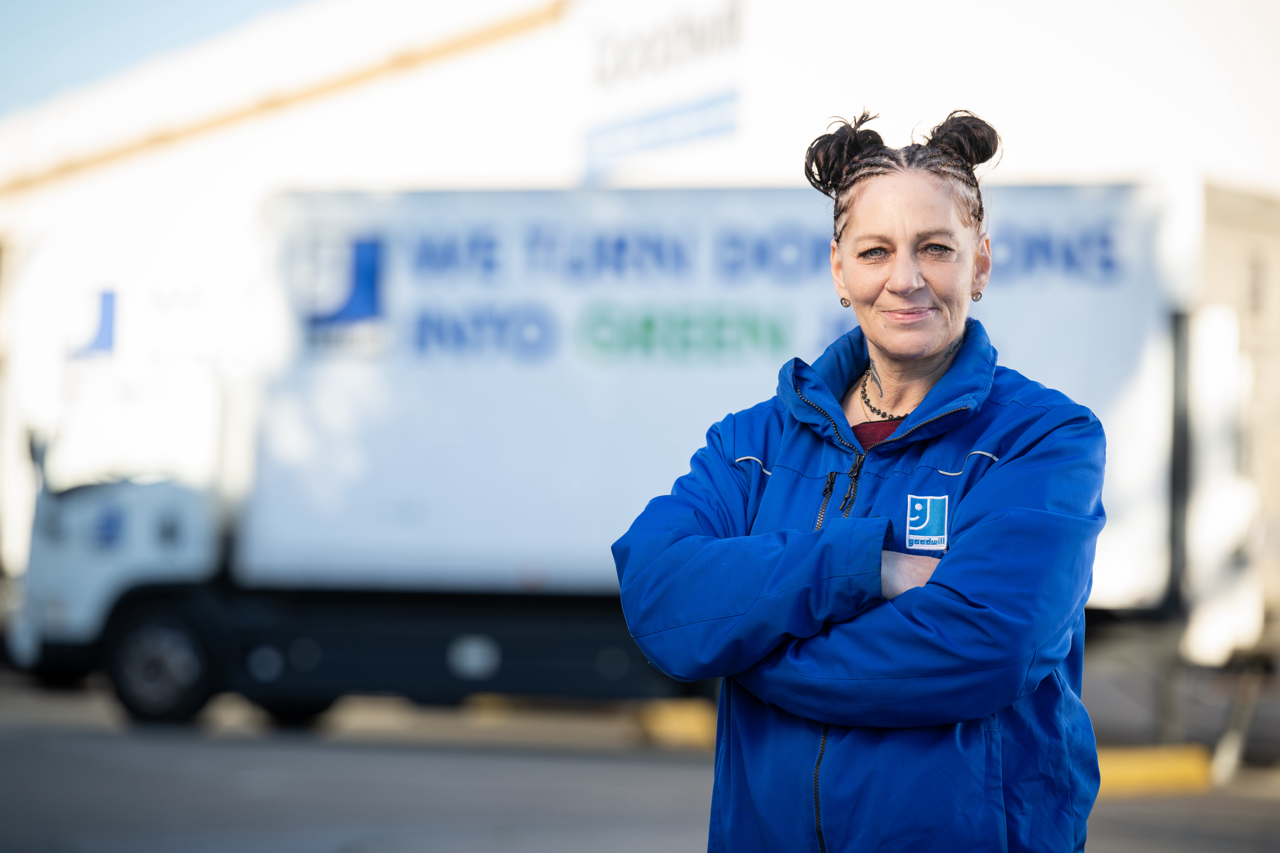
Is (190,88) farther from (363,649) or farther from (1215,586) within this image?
(1215,586)

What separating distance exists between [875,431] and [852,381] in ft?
0.47

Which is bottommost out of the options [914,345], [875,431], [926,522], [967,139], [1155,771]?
[1155,771]

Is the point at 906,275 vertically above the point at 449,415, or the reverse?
the point at 906,275

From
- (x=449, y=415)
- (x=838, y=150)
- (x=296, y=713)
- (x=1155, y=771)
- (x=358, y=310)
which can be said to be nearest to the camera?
(x=838, y=150)

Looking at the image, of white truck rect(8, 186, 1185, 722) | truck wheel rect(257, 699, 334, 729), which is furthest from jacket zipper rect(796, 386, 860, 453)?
truck wheel rect(257, 699, 334, 729)

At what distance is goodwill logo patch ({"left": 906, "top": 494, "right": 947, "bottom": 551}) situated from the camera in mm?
1831

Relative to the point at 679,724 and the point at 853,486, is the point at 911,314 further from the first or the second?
the point at 679,724

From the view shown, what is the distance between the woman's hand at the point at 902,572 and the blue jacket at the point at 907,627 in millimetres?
24

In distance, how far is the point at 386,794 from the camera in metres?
7.04

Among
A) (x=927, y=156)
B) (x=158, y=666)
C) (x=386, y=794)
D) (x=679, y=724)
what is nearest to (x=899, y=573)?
(x=927, y=156)

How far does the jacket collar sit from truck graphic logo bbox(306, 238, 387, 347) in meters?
7.00

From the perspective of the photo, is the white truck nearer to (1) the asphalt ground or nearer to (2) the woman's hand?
(1) the asphalt ground

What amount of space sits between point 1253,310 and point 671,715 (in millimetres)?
5151

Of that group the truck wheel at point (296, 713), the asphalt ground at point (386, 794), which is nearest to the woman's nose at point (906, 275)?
the asphalt ground at point (386, 794)
